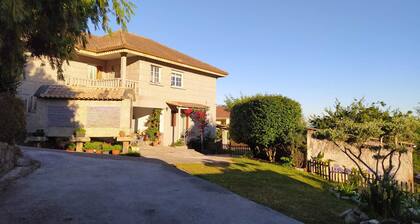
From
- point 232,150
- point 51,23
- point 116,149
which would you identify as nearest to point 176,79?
point 232,150

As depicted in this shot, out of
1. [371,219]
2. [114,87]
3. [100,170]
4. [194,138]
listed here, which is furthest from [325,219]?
[194,138]

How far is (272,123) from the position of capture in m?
17.1

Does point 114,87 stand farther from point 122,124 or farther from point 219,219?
point 219,219

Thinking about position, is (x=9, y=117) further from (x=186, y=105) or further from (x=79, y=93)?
(x=186, y=105)

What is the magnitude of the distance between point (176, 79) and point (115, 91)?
6474 mm

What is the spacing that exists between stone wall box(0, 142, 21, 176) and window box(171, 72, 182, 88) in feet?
50.8

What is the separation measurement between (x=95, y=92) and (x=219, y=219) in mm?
15728

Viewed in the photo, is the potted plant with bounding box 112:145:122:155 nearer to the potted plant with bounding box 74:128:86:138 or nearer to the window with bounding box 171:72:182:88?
the potted plant with bounding box 74:128:86:138

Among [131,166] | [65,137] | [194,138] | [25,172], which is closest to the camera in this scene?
[25,172]

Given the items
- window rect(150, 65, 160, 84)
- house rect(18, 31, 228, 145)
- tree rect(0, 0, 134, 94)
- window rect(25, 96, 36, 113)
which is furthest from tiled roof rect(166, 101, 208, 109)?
tree rect(0, 0, 134, 94)

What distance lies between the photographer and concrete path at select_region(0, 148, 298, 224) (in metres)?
6.09

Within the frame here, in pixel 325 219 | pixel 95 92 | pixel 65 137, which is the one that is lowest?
pixel 325 219

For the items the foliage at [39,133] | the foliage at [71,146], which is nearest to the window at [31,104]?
the foliage at [39,133]

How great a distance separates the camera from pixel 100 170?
10.3 m
